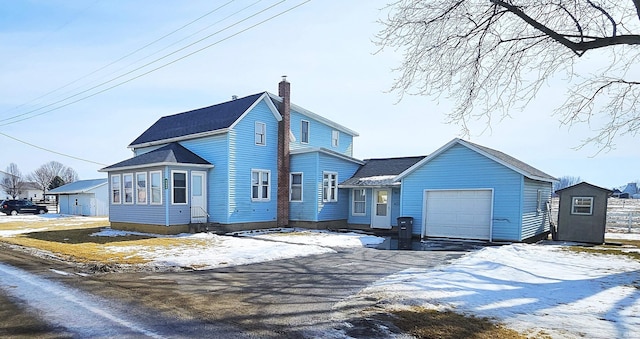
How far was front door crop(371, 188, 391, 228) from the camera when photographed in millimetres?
20219

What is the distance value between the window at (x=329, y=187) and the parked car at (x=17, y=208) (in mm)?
34082

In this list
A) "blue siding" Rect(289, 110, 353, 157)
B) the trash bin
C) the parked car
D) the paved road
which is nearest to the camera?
the paved road

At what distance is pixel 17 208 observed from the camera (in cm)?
3722

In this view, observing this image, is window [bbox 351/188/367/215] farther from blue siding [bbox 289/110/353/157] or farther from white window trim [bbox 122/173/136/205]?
white window trim [bbox 122/173/136/205]

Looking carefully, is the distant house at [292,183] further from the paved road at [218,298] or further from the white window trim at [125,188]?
the paved road at [218,298]

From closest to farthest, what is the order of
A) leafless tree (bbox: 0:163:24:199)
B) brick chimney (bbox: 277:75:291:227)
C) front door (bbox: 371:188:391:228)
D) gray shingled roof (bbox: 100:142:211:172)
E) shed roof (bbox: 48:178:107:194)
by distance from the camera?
gray shingled roof (bbox: 100:142:211:172)
front door (bbox: 371:188:391:228)
brick chimney (bbox: 277:75:291:227)
shed roof (bbox: 48:178:107:194)
leafless tree (bbox: 0:163:24:199)

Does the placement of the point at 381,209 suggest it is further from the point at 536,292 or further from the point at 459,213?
the point at 536,292

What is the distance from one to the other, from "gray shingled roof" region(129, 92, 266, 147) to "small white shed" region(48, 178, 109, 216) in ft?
50.8

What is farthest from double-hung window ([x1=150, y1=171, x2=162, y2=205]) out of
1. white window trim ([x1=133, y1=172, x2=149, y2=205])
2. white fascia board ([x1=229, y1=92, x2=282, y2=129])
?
white fascia board ([x1=229, y1=92, x2=282, y2=129])

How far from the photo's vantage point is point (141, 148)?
77.9 ft

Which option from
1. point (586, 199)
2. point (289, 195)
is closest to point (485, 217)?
point (586, 199)

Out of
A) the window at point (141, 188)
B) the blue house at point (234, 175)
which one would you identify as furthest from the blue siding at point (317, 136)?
the window at point (141, 188)

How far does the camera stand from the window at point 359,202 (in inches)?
846

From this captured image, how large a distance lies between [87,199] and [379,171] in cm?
3010
